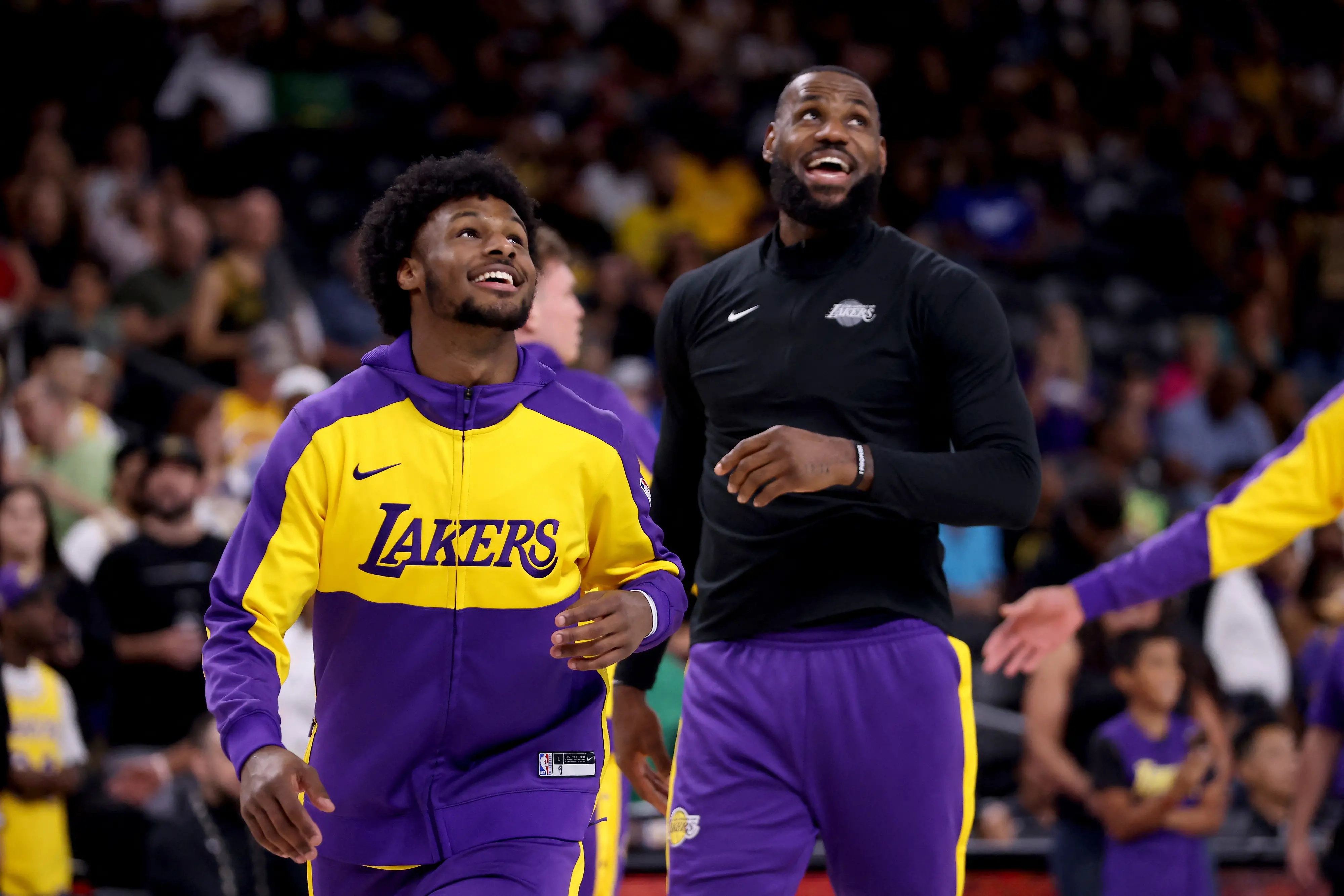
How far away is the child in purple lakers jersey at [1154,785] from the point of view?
237 inches

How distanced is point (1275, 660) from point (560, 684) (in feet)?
20.1

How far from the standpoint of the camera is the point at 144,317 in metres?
9.37

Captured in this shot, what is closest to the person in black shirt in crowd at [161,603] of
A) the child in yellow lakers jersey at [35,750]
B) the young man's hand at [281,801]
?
the child in yellow lakers jersey at [35,750]

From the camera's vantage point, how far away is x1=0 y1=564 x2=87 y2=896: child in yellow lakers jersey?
6316mm

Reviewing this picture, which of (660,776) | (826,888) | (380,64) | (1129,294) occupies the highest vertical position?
(380,64)

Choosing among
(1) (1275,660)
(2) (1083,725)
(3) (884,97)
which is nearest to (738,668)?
(2) (1083,725)

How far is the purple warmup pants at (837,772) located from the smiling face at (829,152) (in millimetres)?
976

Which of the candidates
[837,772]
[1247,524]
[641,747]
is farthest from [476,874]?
[1247,524]

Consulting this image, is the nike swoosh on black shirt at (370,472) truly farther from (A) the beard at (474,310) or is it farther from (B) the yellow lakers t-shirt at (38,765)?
(B) the yellow lakers t-shirt at (38,765)

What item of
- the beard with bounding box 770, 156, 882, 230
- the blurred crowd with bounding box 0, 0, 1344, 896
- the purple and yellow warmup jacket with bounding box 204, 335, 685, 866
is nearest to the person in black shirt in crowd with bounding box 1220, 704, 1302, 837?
the blurred crowd with bounding box 0, 0, 1344, 896

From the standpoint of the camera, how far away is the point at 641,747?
4121mm

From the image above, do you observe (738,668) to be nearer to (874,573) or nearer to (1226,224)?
(874,573)

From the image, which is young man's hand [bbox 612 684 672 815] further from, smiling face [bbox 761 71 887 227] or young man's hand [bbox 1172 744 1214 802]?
young man's hand [bbox 1172 744 1214 802]

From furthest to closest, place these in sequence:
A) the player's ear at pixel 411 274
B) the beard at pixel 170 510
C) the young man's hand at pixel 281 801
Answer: the beard at pixel 170 510
the player's ear at pixel 411 274
the young man's hand at pixel 281 801
